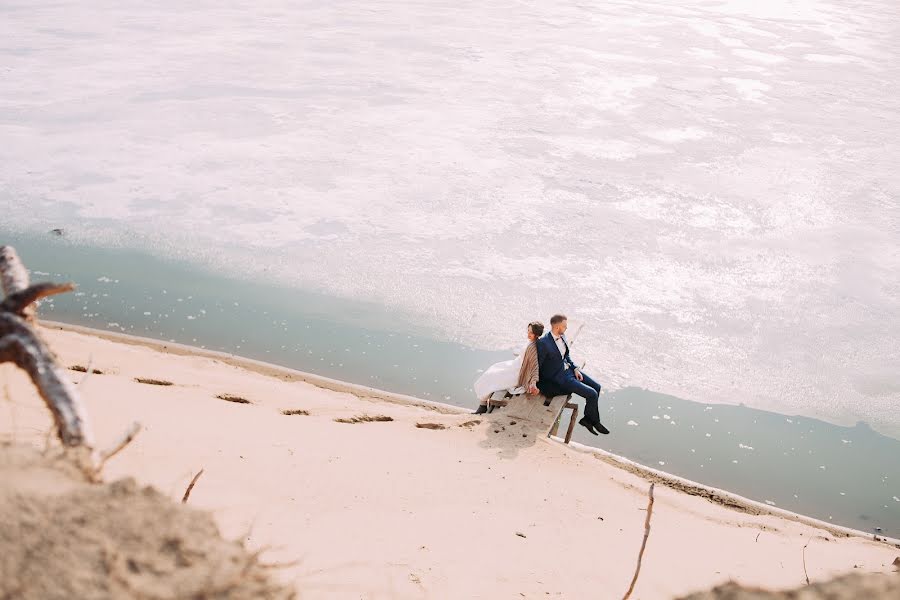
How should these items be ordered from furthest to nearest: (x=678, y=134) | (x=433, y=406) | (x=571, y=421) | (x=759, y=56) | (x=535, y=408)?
(x=759, y=56)
(x=678, y=134)
(x=433, y=406)
(x=571, y=421)
(x=535, y=408)

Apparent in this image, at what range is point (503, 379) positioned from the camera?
6.68m

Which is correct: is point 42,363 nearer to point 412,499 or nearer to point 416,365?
point 412,499

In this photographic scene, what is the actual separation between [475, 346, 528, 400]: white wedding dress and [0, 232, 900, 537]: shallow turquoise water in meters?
0.74

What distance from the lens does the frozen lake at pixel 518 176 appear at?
7.94m

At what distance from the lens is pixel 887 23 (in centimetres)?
1967

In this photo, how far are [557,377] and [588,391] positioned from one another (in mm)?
317

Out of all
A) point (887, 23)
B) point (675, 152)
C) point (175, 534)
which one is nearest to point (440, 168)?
point (675, 152)

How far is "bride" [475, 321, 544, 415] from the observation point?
650cm

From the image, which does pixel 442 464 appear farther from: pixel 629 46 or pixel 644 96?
pixel 629 46

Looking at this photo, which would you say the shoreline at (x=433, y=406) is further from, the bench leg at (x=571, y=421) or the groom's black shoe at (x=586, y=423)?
the groom's black shoe at (x=586, y=423)

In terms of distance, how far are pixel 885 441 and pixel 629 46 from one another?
11.9 meters

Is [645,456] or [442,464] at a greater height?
[442,464]

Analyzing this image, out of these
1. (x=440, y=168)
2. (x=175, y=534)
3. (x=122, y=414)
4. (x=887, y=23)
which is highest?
(x=887, y=23)

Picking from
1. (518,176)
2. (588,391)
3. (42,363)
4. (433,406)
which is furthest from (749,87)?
(42,363)
